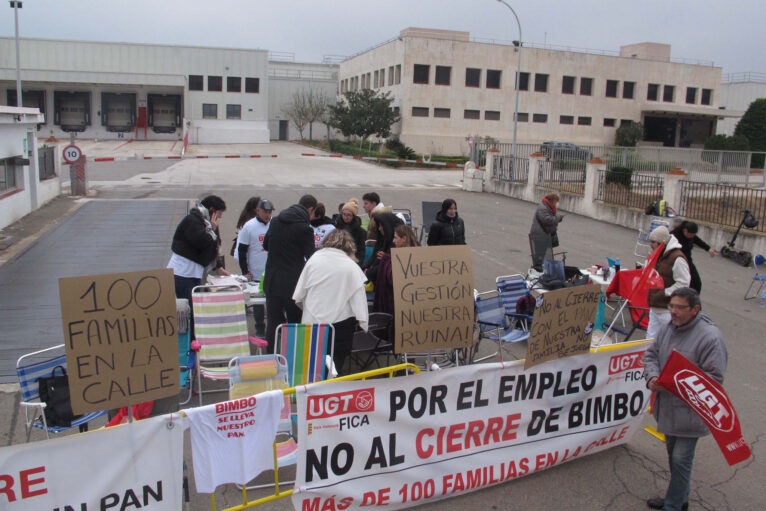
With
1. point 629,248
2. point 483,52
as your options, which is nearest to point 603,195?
point 629,248

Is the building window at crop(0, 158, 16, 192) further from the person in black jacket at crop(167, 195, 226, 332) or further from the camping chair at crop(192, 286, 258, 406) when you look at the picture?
the camping chair at crop(192, 286, 258, 406)

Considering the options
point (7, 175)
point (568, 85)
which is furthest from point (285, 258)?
point (568, 85)

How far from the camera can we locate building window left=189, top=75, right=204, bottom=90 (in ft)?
180

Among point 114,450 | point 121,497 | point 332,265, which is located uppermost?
point 332,265

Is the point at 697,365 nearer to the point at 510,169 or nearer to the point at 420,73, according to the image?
the point at 510,169

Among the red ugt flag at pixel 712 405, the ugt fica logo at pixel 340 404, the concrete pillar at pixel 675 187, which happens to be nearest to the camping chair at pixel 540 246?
the red ugt flag at pixel 712 405

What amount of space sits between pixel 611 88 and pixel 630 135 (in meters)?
5.00

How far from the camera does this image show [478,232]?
1692cm

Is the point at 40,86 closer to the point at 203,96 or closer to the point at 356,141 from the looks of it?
the point at 203,96

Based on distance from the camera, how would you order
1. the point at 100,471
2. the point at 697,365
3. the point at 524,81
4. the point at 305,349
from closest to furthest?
the point at 100,471
the point at 697,365
the point at 305,349
the point at 524,81

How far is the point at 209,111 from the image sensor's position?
55.8 meters

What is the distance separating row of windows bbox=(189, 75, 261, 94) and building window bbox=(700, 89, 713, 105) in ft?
133

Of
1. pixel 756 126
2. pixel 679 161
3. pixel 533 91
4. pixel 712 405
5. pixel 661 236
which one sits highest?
pixel 533 91

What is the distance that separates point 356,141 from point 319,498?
168 ft
